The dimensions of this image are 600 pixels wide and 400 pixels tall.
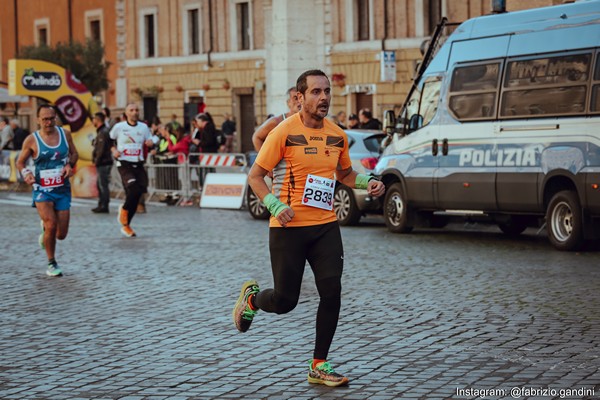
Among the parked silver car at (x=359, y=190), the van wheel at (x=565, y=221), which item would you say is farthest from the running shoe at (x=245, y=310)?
the parked silver car at (x=359, y=190)

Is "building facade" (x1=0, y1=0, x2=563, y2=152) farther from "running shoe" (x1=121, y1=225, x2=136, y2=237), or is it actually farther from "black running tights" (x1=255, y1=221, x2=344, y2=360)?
"black running tights" (x1=255, y1=221, x2=344, y2=360)

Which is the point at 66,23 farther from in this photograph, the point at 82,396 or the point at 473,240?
the point at 82,396

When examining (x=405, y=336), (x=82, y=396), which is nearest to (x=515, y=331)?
(x=405, y=336)

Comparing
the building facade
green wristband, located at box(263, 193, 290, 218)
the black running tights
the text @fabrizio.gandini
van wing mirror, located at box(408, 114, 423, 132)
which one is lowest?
the text @fabrizio.gandini

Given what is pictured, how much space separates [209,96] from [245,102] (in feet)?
6.54

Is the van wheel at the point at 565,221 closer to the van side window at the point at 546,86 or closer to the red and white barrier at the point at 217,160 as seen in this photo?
the van side window at the point at 546,86

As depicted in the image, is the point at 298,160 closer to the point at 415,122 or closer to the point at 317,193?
the point at 317,193

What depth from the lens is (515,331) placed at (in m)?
10.2

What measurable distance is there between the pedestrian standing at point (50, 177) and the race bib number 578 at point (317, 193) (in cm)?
682

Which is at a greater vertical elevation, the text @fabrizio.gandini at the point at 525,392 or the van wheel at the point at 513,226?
the text @fabrizio.gandini at the point at 525,392

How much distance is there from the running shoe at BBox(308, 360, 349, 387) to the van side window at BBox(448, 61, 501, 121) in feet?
35.4

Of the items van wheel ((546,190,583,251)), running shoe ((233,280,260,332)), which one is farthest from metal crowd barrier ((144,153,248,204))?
running shoe ((233,280,260,332))

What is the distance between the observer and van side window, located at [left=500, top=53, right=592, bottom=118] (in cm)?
1717

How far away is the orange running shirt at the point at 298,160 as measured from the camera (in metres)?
8.57
